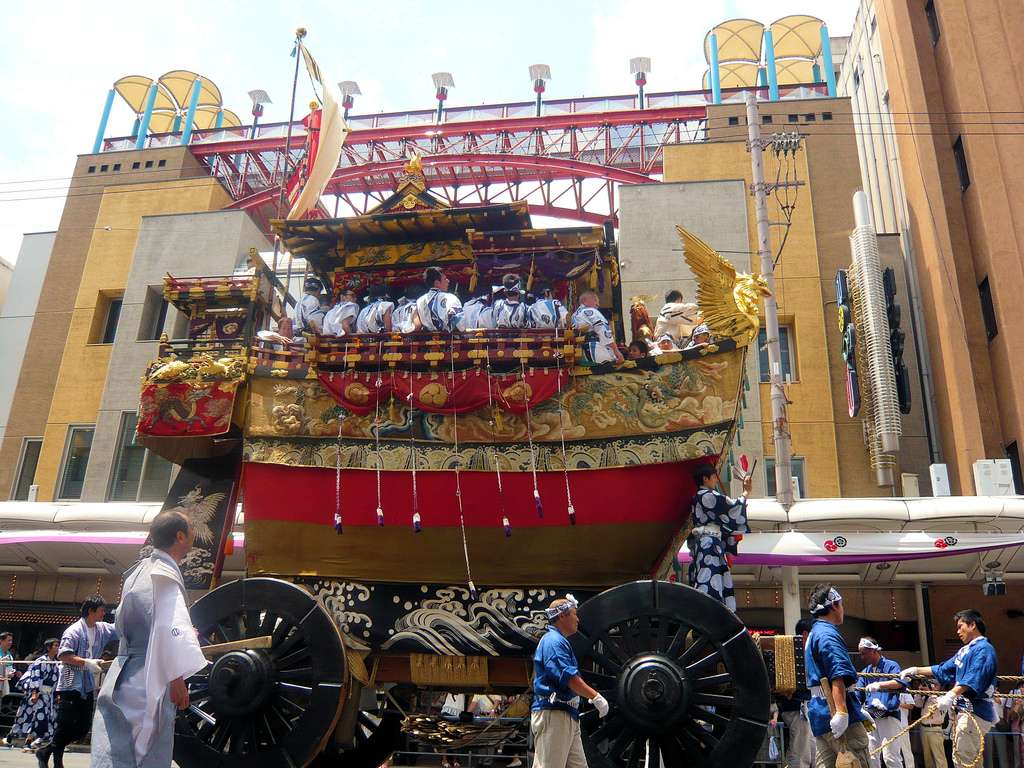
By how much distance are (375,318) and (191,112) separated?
1921 cm

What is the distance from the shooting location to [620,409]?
6797mm

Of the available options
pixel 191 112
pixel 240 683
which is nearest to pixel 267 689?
pixel 240 683

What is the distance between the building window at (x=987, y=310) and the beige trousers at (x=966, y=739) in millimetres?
11171

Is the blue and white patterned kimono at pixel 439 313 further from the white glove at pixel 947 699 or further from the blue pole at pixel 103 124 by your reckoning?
the blue pole at pixel 103 124

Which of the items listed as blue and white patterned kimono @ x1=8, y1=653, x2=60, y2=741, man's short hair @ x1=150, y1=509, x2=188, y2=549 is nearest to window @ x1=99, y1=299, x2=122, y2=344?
blue and white patterned kimono @ x1=8, y1=653, x2=60, y2=741

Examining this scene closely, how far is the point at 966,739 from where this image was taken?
20.2 feet

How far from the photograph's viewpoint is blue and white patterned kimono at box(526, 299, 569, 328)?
23.3 ft

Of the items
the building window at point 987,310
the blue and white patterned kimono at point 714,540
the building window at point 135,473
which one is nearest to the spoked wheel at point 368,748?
the blue and white patterned kimono at point 714,540

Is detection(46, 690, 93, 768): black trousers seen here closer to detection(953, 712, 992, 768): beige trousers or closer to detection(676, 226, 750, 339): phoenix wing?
detection(676, 226, 750, 339): phoenix wing

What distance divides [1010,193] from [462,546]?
14.1 metres

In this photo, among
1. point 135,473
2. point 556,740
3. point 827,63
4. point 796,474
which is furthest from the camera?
point 827,63

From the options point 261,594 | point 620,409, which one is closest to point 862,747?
point 620,409

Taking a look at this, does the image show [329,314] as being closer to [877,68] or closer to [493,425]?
[493,425]

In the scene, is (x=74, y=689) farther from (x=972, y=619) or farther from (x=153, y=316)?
→ (x=153, y=316)
